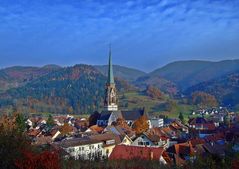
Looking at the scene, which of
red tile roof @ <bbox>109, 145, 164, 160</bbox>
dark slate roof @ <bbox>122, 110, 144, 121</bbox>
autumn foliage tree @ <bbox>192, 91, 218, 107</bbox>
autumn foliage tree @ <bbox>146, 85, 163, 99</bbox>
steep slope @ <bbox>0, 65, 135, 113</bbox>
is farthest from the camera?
autumn foliage tree @ <bbox>146, 85, 163, 99</bbox>

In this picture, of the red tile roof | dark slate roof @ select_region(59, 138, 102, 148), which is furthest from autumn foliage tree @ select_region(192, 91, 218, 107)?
the red tile roof

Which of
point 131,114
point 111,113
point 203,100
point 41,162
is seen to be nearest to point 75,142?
point 41,162

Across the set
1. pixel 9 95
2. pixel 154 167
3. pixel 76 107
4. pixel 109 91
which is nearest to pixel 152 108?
pixel 76 107

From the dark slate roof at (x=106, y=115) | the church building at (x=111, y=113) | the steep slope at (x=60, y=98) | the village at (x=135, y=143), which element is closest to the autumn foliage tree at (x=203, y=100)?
the steep slope at (x=60, y=98)

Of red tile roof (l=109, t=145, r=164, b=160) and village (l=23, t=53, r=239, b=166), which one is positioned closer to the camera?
red tile roof (l=109, t=145, r=164, b=160)

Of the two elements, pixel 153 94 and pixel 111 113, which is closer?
pixel 111 113

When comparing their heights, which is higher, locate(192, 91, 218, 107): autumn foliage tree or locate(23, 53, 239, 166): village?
locate(192, 91, 218, 107): autumn foliage tree

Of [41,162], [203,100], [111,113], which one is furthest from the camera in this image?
[203,100]

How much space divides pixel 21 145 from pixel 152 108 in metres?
119

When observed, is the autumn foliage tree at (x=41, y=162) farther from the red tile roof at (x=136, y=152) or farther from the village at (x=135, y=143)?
the red tile roof at (x=136, y=152)

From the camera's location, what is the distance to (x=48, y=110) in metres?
145

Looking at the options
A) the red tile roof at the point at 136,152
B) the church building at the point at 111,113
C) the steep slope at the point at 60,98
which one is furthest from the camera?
the steep slope at the point at 60,98

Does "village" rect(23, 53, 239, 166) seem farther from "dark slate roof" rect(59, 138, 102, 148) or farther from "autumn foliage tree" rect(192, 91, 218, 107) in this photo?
"autumn foliage tree" rect(192, 91, 218, 107)

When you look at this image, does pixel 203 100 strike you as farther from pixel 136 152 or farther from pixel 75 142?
pixel 136 152
